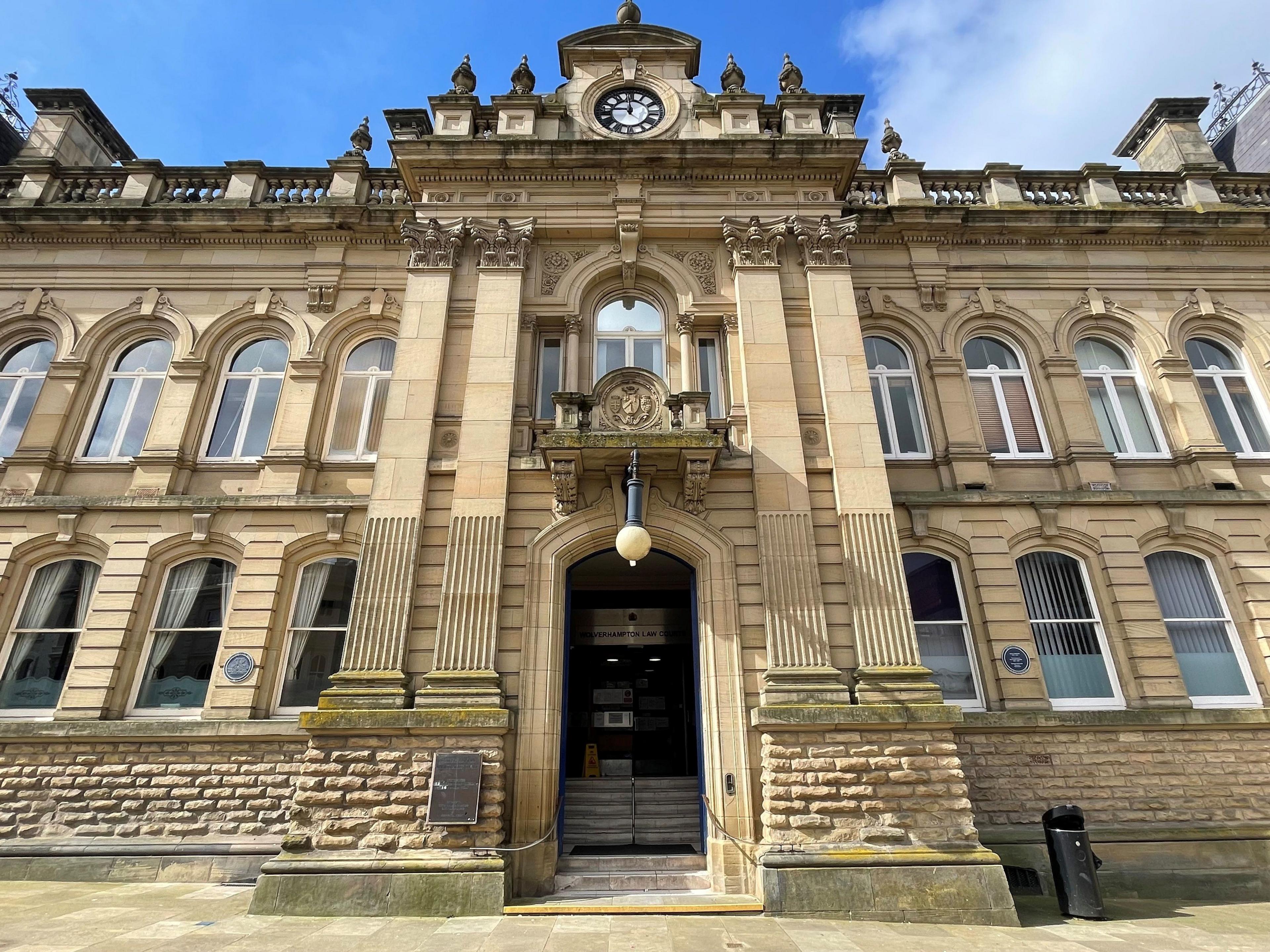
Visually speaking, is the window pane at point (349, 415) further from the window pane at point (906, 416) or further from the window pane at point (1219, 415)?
the window pane at point (1219, 415)

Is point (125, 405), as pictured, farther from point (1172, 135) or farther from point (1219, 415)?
point (1172, 135)

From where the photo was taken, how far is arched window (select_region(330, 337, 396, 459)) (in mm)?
14008

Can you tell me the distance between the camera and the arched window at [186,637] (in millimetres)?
12094

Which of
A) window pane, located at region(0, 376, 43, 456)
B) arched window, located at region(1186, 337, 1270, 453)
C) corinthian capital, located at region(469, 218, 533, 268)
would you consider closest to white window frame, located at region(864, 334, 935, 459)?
arched window, located at region(1186, 337, 1270, 453)

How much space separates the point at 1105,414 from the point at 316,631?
56.0 feet

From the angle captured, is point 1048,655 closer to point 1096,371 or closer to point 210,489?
point 1096,371

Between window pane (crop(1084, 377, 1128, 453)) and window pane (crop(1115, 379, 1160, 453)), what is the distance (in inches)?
9.3

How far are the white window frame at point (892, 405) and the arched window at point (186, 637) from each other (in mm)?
13562

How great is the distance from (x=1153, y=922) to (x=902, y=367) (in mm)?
10470

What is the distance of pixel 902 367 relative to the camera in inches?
592

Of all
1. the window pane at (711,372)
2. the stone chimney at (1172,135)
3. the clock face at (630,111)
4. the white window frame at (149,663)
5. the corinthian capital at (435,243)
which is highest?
the stone chimney at (1172,135)

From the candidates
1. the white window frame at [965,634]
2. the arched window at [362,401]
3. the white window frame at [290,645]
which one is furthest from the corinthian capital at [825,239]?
the white window frame at [290,645]

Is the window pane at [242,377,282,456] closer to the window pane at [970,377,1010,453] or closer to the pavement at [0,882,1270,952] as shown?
the pavement at [0,882,1270,952]

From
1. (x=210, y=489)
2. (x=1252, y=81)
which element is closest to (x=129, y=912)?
(x=210, y=489)
